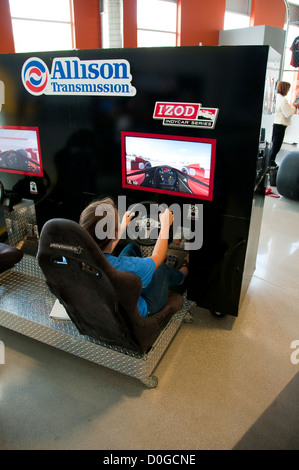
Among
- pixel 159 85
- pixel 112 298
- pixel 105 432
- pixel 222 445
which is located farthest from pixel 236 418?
pixel 159 85

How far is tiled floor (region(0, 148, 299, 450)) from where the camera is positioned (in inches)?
68.3

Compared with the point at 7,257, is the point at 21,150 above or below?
above

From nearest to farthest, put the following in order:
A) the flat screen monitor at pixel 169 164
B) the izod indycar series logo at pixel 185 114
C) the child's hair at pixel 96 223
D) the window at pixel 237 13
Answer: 1. the child's hair at pixel 96 223
2. the izod indycar series logo at pixel 185 114
3. the flat screen monitor at pixel 169 164
4. the window at pixel 237 13

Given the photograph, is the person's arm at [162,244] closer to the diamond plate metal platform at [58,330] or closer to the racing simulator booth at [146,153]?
the racing simulator booth at [146,153]

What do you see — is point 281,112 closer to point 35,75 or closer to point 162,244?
point 35,75

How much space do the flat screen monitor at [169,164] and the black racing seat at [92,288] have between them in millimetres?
852

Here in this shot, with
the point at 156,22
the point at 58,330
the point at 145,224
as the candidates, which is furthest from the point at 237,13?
the point at 58,330

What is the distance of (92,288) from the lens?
5.35 feet

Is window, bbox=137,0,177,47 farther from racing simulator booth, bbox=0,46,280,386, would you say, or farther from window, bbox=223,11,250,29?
racing simulator booth, bbox=0,46,280,386

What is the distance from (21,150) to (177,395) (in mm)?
2201

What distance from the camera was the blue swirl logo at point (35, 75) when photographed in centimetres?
249

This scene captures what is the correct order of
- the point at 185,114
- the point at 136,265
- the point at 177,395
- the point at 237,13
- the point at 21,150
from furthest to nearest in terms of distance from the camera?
the point at 237,13 < the point at 21,150 < the point at 185,114 < the point at 177,395 < the point at 136,265

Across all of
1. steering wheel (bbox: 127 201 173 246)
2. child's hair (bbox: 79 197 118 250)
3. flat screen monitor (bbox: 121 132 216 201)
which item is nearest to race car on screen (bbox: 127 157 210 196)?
flat screen monitor (bbox: 121 132 216 201)

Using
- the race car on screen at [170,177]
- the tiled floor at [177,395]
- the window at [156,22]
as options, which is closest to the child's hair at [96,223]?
the race car on screen at [170,177]
